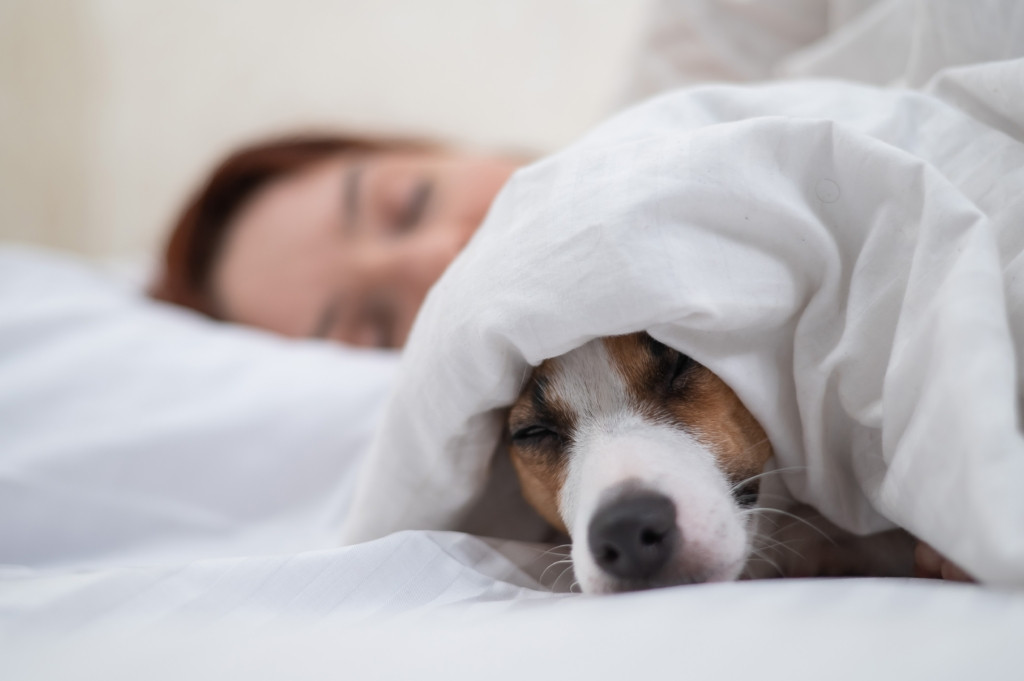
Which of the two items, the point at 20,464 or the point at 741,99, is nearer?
the point at 741,99

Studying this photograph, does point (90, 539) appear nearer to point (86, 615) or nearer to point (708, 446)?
point (86, 615)

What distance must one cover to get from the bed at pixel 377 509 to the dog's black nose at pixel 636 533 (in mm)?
60

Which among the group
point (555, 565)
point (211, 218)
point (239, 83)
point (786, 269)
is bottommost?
point (555, 565)

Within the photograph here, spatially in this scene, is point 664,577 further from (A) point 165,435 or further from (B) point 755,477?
(A) point 165,435

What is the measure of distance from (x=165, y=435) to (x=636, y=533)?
80 cm

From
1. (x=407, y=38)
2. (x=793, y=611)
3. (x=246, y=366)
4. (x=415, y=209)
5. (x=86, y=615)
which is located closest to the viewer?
(x=793, y=611)

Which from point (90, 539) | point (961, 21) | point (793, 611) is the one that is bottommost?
point (90, 539)

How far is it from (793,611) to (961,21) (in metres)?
0.68

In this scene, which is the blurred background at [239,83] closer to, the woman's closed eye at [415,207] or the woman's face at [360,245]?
the woman's face at [360,245]

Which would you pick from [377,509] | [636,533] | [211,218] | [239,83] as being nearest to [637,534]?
[636,533]

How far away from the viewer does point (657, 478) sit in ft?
2.15

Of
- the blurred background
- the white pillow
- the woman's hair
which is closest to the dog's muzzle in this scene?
the white pillow

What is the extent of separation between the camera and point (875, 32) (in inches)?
39.9

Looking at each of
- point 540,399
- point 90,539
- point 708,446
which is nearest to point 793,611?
point 708,446
